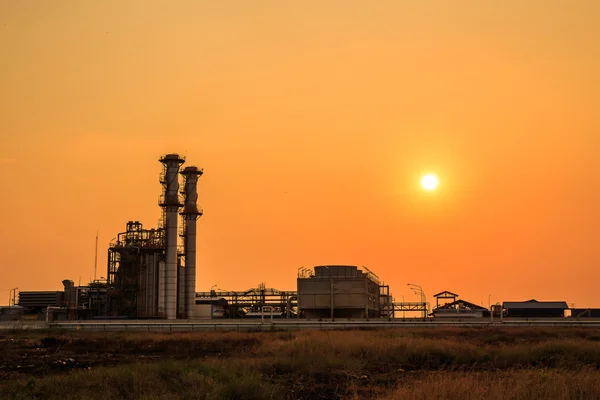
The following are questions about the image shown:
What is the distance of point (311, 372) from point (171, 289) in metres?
67.4

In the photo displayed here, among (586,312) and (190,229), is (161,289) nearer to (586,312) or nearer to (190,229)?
(190,229)

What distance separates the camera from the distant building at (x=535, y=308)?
117m

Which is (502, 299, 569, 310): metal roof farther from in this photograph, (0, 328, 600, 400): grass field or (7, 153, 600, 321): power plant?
(0, 328, 600, 400): grass field

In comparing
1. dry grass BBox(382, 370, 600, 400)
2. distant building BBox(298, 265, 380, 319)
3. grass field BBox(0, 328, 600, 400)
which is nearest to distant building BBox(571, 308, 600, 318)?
distant building BBox(298, 265, 380, 319)

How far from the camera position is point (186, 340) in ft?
168

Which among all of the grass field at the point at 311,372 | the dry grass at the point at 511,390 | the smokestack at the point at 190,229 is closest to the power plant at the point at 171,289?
the smokestack at the point at 190,229

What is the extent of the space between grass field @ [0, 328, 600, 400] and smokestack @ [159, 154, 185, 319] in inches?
1840

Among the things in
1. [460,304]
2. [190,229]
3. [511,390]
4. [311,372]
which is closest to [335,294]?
[190,229]

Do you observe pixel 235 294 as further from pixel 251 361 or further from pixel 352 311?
pixel 251 361

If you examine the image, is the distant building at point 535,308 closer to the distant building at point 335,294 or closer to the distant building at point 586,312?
the distant building at point 586,312

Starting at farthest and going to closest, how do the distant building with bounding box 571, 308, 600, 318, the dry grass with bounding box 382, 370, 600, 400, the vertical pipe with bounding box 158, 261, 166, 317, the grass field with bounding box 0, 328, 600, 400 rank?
the distant building with bounding box 571, 308, 600, 318 < the vertical pipe with bounding box 158, 261, 166, 317 < the grass field with bounding box 0, 328, 600, 400 < the dry grass with bounding box 382, 370, 600, 400

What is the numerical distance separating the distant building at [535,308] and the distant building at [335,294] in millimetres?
29221

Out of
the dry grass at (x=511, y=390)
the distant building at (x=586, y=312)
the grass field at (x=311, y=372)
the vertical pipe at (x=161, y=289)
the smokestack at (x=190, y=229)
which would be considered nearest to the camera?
the dry grass at (x=511, y=390)

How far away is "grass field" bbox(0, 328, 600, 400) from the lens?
821 inches
